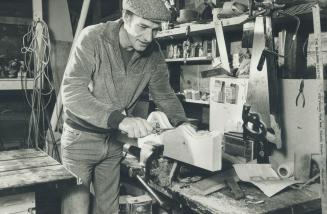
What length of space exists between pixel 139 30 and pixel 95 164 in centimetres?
94

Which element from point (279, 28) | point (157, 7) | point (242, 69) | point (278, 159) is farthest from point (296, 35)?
point (157, 7)

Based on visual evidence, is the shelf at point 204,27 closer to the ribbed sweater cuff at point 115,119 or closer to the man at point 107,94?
the man at point 107,94

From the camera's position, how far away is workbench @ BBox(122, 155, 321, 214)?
64.2 inches

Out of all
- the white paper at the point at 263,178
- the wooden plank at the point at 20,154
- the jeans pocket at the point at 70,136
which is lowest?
the white paper at the point at 263,178

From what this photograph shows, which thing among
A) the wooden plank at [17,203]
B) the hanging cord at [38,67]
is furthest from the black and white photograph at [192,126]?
the hanging cord at [38,67]

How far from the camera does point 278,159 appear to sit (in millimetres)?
2271

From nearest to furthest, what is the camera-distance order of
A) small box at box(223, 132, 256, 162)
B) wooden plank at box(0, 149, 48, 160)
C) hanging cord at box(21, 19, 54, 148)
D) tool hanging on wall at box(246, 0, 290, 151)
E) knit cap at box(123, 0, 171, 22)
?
knit cap at box(123, 0, 171, 22) → wooden plank at box(0, 149, 48, 160) → small box at box(223, 132, 256, 162) → tool hanging on wall at box(246, 0, 290, 151) → hanging cord at box(21, 19, 54, 148)

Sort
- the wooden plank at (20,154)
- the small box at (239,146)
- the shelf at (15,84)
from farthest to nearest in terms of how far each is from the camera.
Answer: the shelf at (15,84), the small box at (239,146), the wooden plank at (20,154)

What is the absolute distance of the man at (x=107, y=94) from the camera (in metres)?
1.79

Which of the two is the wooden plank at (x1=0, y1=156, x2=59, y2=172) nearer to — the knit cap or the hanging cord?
the knit cap

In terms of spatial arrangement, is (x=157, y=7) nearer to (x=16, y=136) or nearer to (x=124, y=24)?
(x=124, y=24)

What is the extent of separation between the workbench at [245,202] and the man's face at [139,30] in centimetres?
85

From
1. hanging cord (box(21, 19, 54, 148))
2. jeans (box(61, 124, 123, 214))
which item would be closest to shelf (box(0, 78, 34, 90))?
hanging cord (box(21, 19, 54, 148))

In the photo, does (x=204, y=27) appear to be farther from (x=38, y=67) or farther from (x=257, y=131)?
(x=38, y=67)
